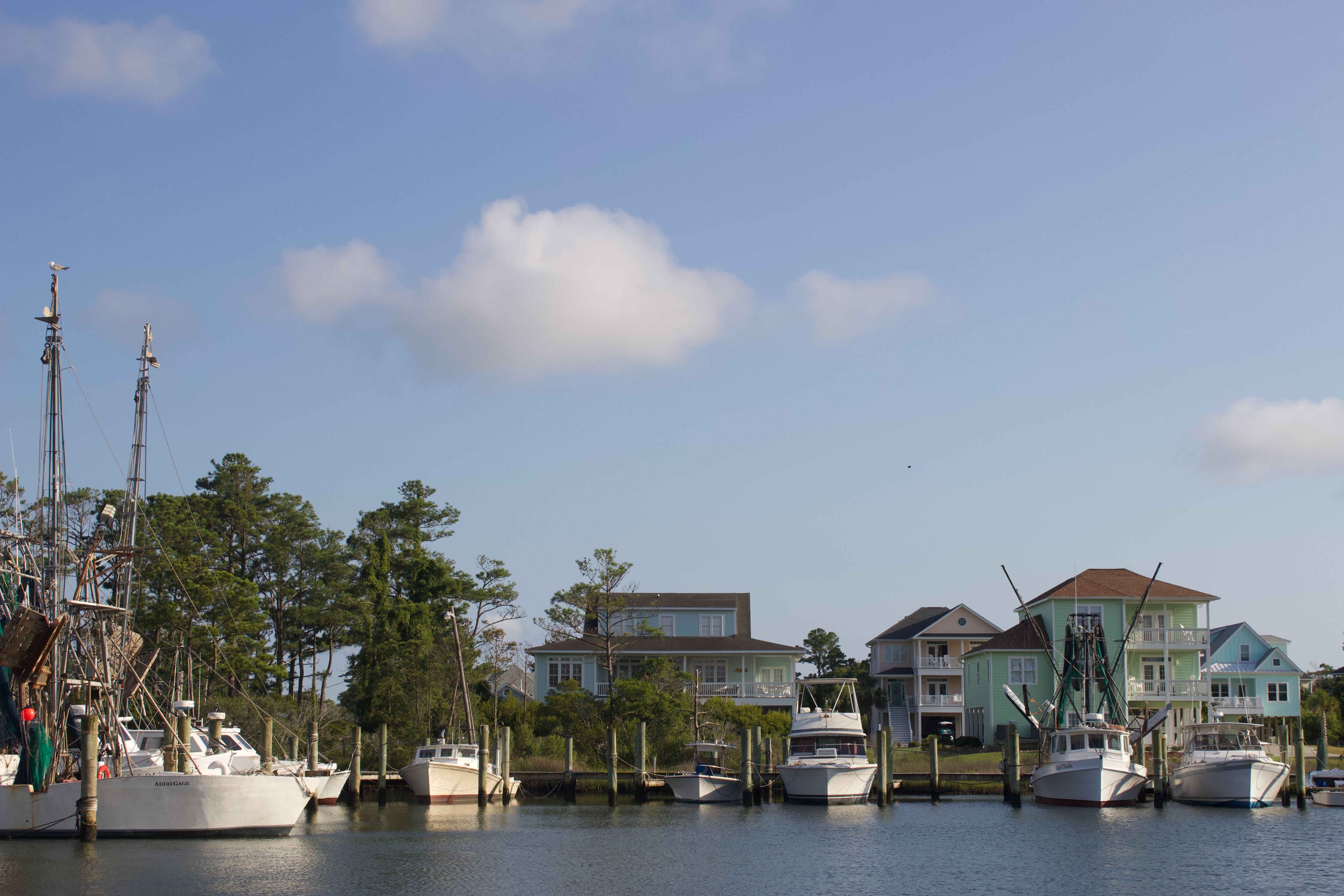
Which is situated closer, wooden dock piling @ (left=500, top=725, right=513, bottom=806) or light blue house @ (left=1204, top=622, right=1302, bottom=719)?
wooden dock piling @ (left=500, top=725, right=513, bottom=806)

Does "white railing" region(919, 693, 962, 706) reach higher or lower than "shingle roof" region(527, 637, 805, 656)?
lower

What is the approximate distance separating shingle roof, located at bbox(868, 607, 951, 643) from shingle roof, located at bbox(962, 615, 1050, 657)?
8.49 metres

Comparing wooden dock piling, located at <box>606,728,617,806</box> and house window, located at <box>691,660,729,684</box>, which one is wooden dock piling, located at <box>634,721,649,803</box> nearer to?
wooden dock piling, located at <box>606,728,617,806</box>

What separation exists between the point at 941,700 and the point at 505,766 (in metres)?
34.5

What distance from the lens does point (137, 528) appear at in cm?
6378

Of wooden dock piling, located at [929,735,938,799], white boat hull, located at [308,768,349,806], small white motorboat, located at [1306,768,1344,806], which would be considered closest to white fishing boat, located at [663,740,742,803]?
wooden dock piling, located at [929,735,938,799]

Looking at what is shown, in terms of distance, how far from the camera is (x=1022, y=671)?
6950cm

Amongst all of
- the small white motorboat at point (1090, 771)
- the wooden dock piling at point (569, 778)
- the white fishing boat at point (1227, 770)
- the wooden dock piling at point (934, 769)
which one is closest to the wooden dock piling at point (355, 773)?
the wooden dock piling at point (569, 778)

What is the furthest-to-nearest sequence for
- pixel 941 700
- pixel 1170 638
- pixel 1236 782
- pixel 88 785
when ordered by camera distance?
pixel 941 700 → pixel 1170 638 → pixel 1236 782 → pixel 88 785

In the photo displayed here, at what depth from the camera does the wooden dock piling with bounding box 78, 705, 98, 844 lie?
113 ft

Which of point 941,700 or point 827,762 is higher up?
point 941,700

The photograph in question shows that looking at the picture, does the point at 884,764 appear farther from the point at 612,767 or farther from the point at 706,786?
the point at 612,767

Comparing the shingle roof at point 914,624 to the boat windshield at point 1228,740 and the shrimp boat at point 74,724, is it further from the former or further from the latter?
the shrimp boat at point 74,724

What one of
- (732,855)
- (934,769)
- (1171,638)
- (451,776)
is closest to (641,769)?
(451,776)
